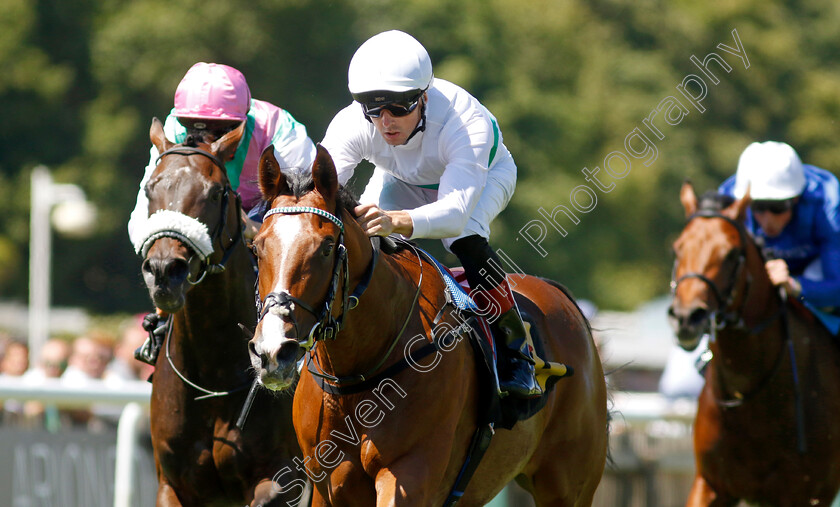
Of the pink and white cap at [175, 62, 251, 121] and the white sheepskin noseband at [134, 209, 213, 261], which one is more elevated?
the pink and white cap at [175, 62, 251, 121]

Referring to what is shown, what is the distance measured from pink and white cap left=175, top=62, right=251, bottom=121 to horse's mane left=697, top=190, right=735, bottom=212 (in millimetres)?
2921

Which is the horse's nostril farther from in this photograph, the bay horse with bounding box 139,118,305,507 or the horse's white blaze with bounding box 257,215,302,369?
the bay horse with bounding box 139,118,305,507

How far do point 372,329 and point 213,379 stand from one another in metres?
1.13

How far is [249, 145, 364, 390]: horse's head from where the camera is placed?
11.5 ft

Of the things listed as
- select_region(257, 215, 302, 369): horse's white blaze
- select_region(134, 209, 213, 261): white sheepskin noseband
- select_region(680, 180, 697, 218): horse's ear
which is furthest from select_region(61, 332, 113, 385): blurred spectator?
select_region(257, 215, 302, 369): horse's white blaze

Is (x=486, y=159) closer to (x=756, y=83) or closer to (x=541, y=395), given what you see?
(x=541, y=395)

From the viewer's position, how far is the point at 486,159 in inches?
188

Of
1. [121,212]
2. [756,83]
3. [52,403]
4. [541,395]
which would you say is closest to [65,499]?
[52,403]

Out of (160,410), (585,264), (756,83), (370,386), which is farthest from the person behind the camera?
(756,83)

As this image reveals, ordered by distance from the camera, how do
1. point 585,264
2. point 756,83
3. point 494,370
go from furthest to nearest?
point 756,83 < point 585,264 < point 494,370

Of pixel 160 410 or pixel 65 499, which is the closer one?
pixel 160 410

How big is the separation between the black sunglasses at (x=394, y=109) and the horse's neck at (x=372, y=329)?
58 centimetres

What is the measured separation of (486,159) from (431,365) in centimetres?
94

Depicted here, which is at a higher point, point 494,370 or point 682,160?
point 494,370
